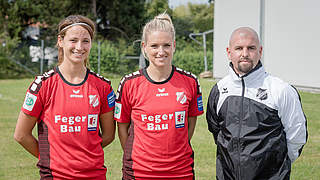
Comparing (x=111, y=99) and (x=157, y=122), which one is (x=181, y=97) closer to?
(x=157, y=122)

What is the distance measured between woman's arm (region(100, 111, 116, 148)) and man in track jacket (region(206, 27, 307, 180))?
821mm

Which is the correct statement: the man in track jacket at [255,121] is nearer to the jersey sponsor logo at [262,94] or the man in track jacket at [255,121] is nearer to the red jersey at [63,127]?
the jersey sponsor logo at [262,94]

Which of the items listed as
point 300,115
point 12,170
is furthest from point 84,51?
point 12,170

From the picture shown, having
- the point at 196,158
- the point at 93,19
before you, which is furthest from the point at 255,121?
the point at 93,19

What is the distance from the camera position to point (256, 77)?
2814 mm

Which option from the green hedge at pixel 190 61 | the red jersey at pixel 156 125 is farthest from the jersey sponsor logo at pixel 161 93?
the green hedge at pixel 190 61

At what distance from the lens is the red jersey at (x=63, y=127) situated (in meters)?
2.60

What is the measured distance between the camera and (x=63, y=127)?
261 centimetres

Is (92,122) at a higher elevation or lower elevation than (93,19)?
lower

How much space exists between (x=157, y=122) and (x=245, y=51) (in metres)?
0.78

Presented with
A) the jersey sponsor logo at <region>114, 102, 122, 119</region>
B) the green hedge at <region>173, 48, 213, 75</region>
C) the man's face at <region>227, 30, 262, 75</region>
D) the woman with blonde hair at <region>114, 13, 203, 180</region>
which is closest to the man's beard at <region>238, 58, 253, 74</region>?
the man's face at <region>227, 30, 262, 75</region>

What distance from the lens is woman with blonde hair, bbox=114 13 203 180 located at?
2.77 metres

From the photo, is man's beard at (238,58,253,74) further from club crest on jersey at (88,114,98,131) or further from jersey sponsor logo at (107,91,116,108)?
club crest on jersey at (88,114,98,131)

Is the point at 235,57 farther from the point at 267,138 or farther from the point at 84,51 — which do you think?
the point at 84,51
